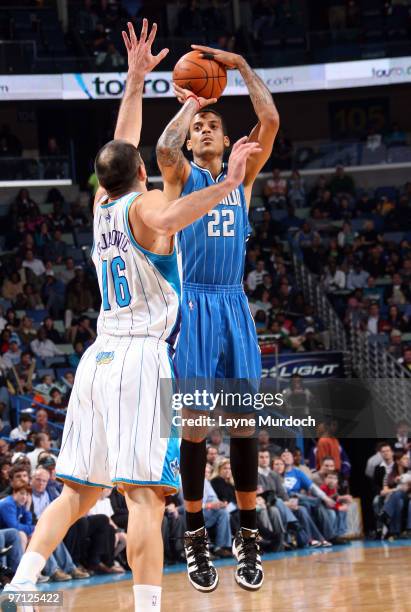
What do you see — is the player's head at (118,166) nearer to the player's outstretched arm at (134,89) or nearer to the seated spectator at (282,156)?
the player's outstretched arm at (134,89)

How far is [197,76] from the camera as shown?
6.48 m

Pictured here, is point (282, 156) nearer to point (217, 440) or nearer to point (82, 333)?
point (82, 333)

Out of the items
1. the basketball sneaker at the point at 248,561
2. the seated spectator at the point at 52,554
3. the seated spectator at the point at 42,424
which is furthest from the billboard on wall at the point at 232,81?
the basketball sneaker at the point at 248,561

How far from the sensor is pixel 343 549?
518 inches

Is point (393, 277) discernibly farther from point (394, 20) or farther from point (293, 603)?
point (293, 603)

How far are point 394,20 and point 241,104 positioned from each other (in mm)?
4465

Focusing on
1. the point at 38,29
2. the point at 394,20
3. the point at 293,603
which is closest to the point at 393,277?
the point at 394,20

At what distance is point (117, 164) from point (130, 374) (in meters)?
1.12

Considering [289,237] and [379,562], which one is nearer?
[379,562]

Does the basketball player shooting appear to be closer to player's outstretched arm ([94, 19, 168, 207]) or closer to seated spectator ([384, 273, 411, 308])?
player's outstretched arm ([94, 19, 168, 207])

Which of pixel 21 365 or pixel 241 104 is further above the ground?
pixel 241 104

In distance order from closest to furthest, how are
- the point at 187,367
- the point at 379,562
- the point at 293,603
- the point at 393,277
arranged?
the point at 187,367 → the point at 293,603 → the point at 379,562 → the point at 393,277

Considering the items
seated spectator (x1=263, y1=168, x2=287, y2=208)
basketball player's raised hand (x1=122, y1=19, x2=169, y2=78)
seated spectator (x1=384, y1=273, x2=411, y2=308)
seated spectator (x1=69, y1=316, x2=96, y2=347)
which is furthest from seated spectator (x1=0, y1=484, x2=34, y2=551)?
seated spectator (x1=263, y1=168, x2=287, y2=208)

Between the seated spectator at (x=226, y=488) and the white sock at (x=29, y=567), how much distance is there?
308 inches
